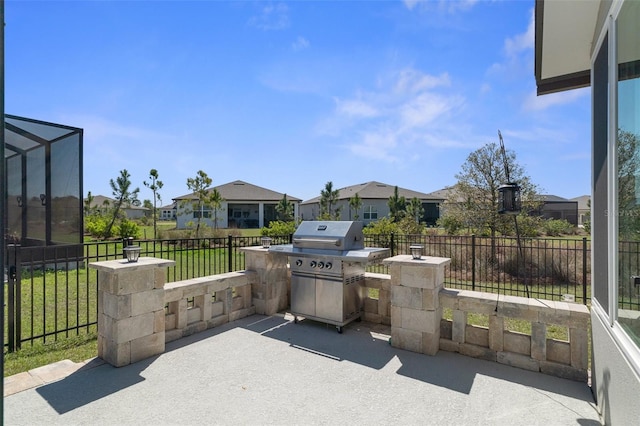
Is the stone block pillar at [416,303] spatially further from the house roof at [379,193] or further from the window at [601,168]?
the house roof at [379,193]

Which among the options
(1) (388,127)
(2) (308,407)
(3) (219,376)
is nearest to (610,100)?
(2) (308,407)

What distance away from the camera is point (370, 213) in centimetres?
3244

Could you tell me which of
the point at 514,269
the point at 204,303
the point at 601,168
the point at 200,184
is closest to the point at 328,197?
the point at 200,184

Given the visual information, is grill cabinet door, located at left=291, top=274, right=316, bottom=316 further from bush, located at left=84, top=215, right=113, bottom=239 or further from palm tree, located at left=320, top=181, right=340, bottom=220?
palm tree, located at left=320, top=181, right=340, bottom=220

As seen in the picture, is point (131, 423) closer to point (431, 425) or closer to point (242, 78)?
point (431, 425)

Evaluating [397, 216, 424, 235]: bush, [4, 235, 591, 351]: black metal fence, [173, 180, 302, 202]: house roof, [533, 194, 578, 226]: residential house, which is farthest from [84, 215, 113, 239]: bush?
[533, 194, 578, 226]: residential house

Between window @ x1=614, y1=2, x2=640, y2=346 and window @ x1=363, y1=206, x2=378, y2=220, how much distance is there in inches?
1191

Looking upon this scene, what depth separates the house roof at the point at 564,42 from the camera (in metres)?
2.94

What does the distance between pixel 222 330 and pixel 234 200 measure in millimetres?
26721

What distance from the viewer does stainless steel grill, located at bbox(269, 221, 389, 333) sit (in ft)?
14.0

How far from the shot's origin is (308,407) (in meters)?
2.56

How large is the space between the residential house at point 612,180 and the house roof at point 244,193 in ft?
95.2

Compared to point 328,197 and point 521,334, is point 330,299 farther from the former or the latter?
point 328,197

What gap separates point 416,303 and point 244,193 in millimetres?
30583
